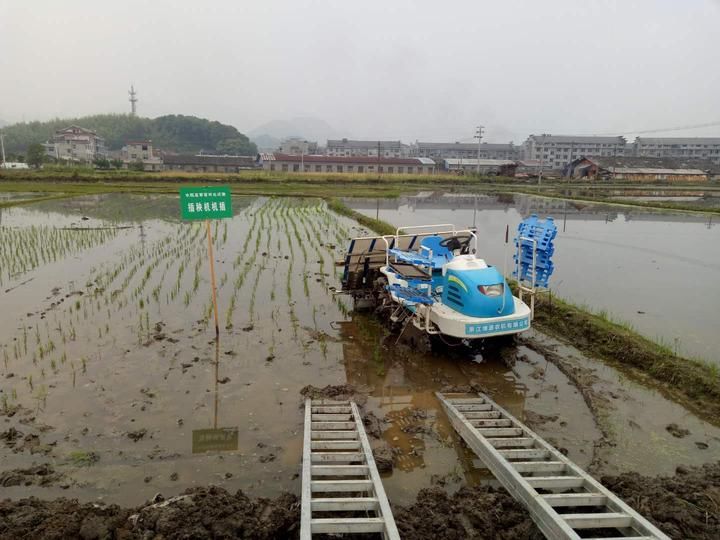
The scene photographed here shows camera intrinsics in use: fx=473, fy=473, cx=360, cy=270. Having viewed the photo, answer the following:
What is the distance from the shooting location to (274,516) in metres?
3.30

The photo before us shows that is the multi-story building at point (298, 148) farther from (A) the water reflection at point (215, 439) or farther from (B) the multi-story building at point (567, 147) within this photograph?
(A) the water reflection at point (215, 439)

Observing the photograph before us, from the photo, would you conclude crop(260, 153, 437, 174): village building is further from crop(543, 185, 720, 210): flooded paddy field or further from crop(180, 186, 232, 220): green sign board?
crop(180, 186, 232, 220): green sign board

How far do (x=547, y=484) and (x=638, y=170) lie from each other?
62000mm

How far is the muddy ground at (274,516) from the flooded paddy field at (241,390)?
0.40m

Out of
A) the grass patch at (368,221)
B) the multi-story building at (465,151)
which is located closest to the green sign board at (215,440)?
the grass patch at (368,221)

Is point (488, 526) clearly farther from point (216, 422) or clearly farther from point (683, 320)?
point (683, 320)

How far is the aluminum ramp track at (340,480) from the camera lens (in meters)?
3.00

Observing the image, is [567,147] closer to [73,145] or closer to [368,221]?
[368,221]

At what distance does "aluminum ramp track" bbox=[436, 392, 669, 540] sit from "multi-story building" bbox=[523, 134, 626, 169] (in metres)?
86.5

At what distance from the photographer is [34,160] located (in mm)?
50406

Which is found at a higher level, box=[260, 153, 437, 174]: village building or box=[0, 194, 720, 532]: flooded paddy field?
box=[260, 153, 437, 174]: village building

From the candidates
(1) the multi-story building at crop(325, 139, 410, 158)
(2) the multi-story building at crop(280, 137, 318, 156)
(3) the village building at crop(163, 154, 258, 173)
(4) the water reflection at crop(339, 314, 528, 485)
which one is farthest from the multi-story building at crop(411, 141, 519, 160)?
(4) the water reflection at crop(339, 314, 528, 485)

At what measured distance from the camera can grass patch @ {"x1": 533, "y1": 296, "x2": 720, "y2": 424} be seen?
545 cm

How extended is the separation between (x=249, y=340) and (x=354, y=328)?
180cm
